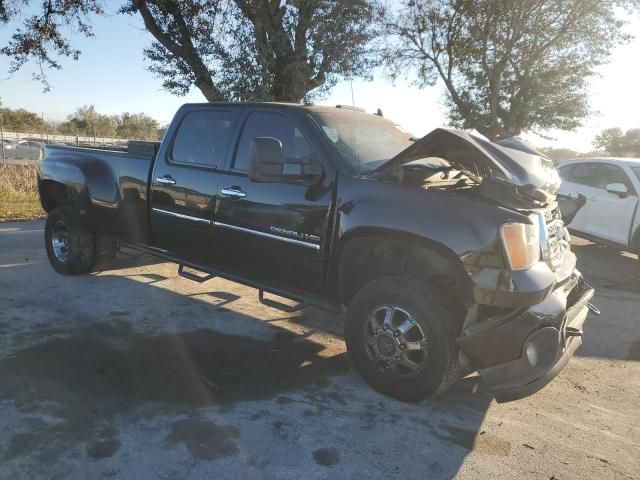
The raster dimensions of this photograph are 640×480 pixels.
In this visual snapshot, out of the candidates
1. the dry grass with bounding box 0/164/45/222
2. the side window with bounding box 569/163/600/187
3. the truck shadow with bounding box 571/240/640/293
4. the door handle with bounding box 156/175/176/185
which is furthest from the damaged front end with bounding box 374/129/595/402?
the dry grass with bounding box 0/164/45/222

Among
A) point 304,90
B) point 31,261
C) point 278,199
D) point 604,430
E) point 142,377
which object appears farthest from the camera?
point 304,90

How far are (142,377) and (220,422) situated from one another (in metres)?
0.85

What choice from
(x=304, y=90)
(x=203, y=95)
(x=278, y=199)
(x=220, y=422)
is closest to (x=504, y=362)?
(x=220, y=422)

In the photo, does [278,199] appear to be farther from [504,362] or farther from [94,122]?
[94,122]

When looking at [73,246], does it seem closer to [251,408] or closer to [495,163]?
[251,408]

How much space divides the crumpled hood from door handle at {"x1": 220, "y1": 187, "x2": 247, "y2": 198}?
116 centimetres

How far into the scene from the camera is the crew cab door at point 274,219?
3.77 m

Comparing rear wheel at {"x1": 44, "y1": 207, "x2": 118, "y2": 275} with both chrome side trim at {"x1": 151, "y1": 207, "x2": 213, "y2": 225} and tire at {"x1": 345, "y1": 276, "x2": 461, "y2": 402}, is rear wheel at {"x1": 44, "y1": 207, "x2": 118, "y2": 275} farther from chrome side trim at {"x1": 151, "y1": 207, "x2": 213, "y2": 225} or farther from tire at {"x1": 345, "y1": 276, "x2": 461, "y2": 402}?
tire at {"x1": 345, "y1": 276, "x2": 461, "y2": 402}

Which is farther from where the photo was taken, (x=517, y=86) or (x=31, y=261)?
(x=517, y=86)

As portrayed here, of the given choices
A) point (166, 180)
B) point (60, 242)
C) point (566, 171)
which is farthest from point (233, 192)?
point (566, 171)

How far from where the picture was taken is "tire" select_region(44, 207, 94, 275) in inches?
230

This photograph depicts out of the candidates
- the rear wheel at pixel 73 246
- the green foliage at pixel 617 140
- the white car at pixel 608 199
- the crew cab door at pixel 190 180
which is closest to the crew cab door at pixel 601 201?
the white car at pixel 608 199

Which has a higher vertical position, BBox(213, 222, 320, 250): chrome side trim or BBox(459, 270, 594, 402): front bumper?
BBox(213, 222, 320, 250): chrome side trim

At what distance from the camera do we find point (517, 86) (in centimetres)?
2014
